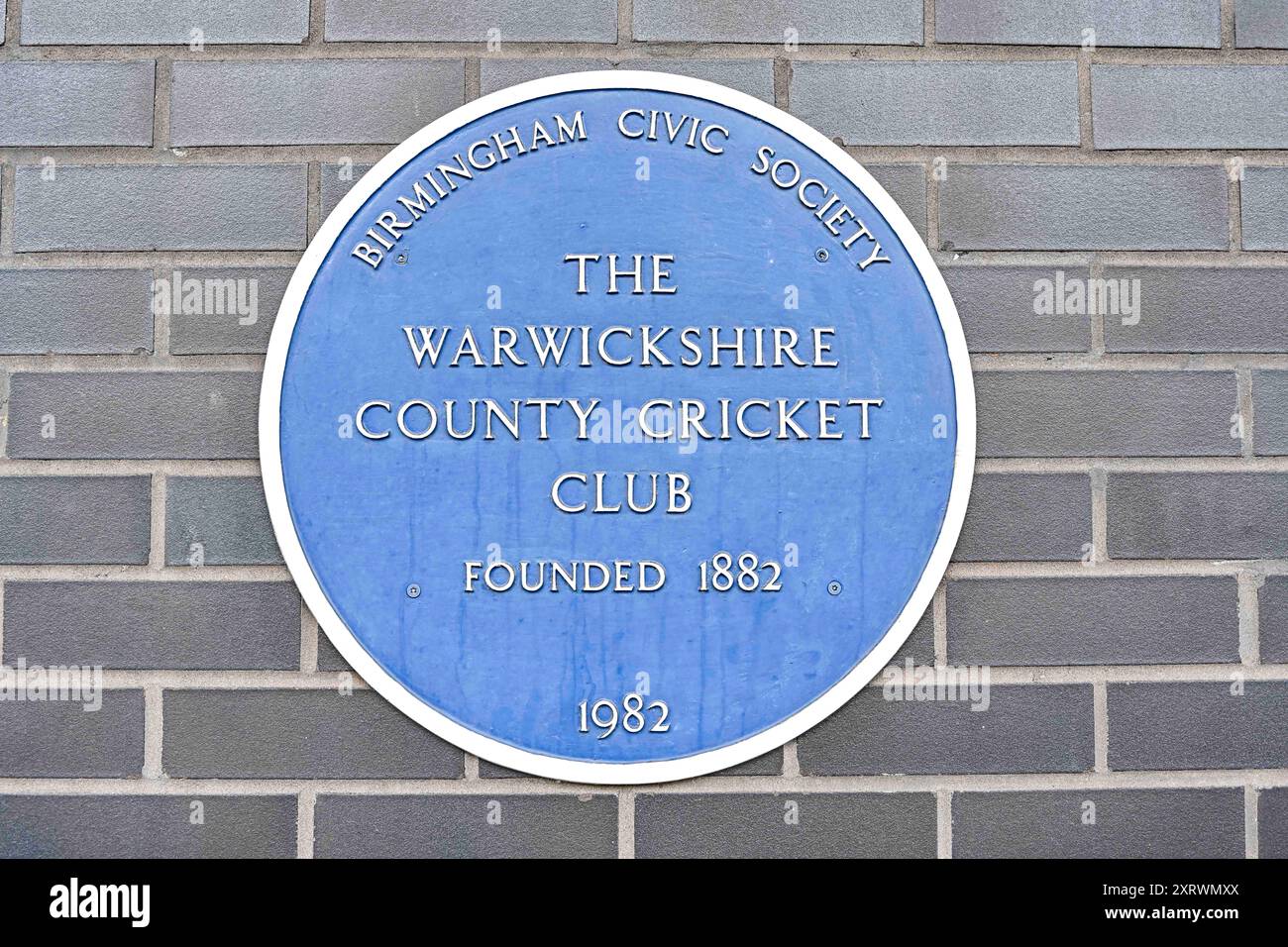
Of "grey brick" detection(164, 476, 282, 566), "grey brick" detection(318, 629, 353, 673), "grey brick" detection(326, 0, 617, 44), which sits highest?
"grey brick" detection(326, 0, 617, 44)

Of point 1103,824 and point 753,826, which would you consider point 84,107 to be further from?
point 1103,824

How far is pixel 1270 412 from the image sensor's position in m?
2.68

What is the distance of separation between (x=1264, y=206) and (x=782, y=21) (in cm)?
117

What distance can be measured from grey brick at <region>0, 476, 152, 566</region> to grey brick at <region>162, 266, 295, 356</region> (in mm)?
329

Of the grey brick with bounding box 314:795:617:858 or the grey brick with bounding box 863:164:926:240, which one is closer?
the grey brick with bounding box 314:795:617:858

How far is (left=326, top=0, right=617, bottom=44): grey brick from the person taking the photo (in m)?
2.69

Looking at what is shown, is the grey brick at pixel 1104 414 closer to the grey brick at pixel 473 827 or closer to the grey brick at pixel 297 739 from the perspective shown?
the grey brick at pixel 473 827

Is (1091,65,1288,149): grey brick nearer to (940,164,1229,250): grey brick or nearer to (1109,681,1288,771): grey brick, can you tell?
(940,164,1229,250): grey brick

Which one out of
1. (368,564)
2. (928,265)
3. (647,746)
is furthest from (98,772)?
(928,265)

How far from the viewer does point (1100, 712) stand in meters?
2.62

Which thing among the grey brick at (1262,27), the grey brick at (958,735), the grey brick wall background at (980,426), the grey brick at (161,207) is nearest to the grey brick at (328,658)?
the grey brick wall background at (980,426)

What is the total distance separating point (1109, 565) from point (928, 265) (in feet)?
2.53

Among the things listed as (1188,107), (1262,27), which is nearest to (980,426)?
(1188,107)

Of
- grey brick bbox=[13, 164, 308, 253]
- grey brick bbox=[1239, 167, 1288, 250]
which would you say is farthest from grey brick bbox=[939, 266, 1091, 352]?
grey brick bbox=[13, 164, 308, 253]
